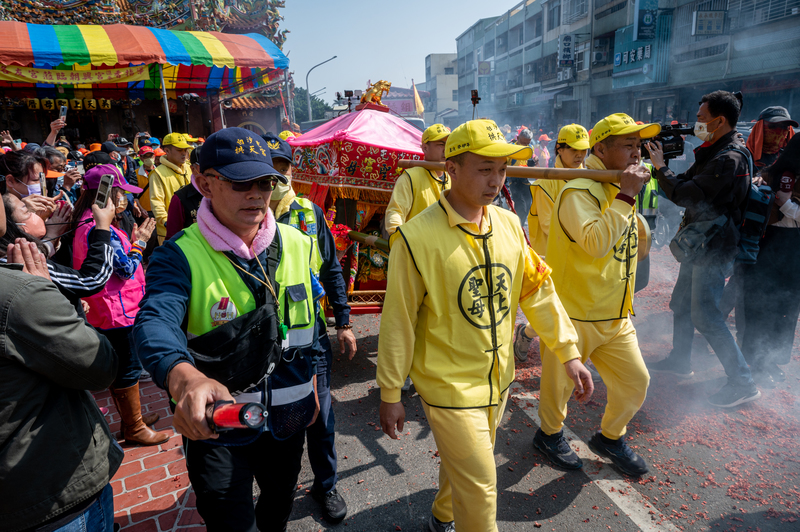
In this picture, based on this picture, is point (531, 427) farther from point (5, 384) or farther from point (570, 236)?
point (5, 384)

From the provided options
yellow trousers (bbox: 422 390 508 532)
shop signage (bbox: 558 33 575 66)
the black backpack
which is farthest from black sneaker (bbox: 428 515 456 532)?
shop signage (bbox: 558 33 575 66)

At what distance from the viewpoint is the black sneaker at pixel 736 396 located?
12.8 feet

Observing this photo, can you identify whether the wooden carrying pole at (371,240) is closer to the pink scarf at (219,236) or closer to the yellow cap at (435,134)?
the yellow cap at (435,134)

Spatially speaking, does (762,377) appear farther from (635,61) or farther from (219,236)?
(635,61)

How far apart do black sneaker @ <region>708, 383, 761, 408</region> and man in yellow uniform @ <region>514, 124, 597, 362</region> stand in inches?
64.3

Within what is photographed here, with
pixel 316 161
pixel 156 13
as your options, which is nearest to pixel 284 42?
pixel 156 13

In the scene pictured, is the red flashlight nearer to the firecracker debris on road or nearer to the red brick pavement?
the firecracker debris on road

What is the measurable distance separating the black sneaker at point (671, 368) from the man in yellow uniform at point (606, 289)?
1.61 m

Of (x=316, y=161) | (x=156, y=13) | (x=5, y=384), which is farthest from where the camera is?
(x=156, y=13)

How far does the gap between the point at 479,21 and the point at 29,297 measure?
2436 inches

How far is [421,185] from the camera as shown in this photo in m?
4.51

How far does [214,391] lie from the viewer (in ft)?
4.28

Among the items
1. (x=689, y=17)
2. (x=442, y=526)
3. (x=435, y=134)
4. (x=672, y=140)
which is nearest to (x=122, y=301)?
(x=442, y=526)

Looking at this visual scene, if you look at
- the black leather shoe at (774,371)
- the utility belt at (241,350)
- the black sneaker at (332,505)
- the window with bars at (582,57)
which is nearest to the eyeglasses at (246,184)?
the utility belt at (241,350)
